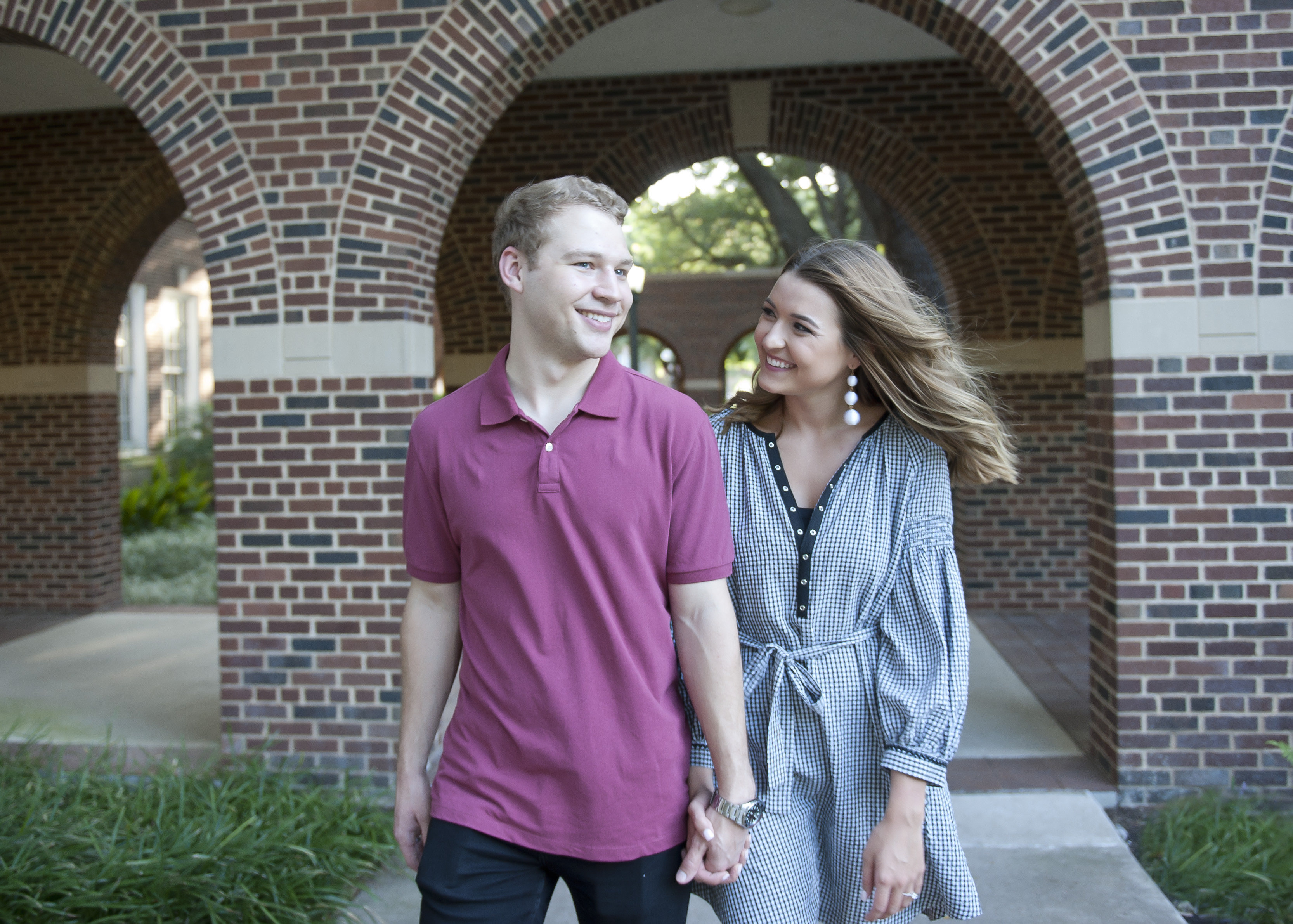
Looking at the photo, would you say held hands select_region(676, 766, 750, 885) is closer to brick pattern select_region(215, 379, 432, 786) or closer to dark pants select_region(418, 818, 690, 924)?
dark pants select_region(418, 818, 690, 924)

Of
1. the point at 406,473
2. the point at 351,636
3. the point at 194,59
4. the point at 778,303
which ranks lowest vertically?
the point at 351,636

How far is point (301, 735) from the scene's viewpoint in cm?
448

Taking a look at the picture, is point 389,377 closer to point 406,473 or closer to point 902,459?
point 406,473

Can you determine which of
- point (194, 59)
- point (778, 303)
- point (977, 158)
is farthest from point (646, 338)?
point (778, 303)

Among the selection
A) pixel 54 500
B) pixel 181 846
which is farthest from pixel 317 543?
pixel 54 500

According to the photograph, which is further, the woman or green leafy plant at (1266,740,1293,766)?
green leafy plant at (1266,740,1293,766)

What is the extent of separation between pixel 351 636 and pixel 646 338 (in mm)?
31778

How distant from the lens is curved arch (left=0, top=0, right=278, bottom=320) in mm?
4449

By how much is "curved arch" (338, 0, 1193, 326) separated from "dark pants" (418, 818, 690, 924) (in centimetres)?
316

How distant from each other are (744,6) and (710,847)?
5670 millimetres

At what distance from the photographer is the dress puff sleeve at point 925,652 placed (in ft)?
5.95

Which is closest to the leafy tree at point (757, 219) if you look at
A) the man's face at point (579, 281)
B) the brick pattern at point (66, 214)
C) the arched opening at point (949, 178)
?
the arched opening at point (949, 178)

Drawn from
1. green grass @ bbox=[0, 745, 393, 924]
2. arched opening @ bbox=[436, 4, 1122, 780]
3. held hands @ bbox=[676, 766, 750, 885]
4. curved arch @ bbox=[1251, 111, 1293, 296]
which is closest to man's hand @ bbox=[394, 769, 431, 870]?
held hands @ bbox=[676, 766, 750, 885]

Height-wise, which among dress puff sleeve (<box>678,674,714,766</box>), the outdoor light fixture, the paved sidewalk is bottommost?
the paved sidewalk
